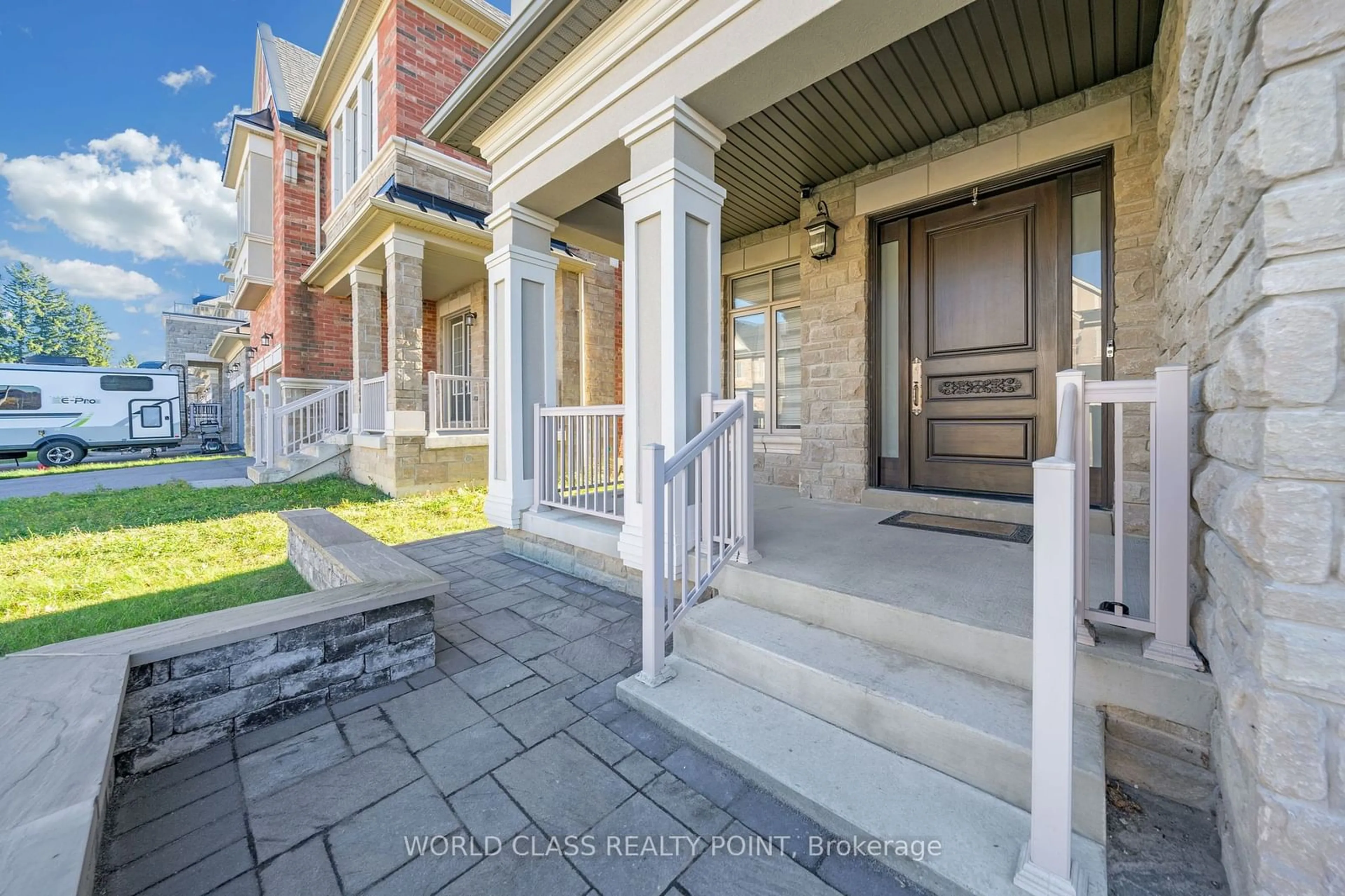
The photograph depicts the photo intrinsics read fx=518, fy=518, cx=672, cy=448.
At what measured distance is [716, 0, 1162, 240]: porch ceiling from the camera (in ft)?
8.13

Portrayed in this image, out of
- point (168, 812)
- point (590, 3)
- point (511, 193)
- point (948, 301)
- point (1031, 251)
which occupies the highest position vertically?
point (590, 3)

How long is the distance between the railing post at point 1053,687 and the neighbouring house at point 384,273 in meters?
3.61

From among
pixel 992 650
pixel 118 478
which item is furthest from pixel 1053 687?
pixel 118 478

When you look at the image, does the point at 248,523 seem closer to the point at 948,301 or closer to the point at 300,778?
the point at 300,778

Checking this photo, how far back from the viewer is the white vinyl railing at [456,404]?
21.1 feet

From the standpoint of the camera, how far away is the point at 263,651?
1.91 metres

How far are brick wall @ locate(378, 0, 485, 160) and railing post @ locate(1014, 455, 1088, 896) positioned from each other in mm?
7760

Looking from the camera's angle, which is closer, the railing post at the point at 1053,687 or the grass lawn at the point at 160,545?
the railing post at the point at 1053,687

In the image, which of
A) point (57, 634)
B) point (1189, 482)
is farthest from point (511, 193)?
point (1189, 482)

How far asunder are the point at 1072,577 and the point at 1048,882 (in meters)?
0.67

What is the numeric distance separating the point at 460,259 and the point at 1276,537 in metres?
7.80

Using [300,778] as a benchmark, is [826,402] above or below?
above

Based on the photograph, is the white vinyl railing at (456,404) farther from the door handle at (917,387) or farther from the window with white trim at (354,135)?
the door handle at (917,387)

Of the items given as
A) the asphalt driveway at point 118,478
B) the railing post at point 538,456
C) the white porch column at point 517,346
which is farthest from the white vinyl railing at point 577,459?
the asphalt driveway at point 118,478
